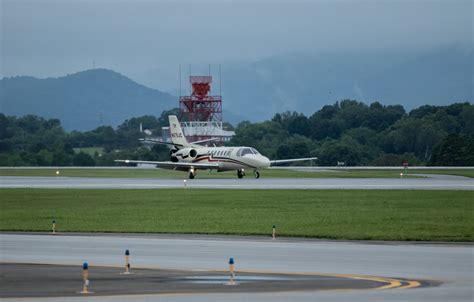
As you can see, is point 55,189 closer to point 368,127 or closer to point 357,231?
point 357,231

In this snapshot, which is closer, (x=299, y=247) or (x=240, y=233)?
(x=299, y=247)

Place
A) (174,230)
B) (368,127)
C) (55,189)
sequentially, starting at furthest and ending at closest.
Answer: (368,127)
(55,189)
(174,230)

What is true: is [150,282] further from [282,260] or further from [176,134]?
[176,134]

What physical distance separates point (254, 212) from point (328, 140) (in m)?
119

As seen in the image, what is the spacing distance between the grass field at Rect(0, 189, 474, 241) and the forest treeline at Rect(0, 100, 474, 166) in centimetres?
6531

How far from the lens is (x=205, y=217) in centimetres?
4119

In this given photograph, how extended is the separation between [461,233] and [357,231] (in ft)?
11.1

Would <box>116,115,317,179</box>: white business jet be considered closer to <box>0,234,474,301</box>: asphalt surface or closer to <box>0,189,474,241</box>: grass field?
<box>0,189,474,241</box>: grass field

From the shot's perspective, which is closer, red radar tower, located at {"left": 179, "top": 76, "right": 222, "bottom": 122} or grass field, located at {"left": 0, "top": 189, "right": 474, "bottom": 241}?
grass field, located at {"left": 0, "top": 189, "right": 474, "bottom": 241}

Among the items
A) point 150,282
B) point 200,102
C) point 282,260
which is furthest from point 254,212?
point 200,102

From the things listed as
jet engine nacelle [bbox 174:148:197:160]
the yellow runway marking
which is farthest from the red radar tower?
the yellow runway marking

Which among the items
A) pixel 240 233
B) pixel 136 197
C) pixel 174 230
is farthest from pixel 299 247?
pixel 136 197

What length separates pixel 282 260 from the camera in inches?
1045

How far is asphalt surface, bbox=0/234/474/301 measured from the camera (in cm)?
2075
